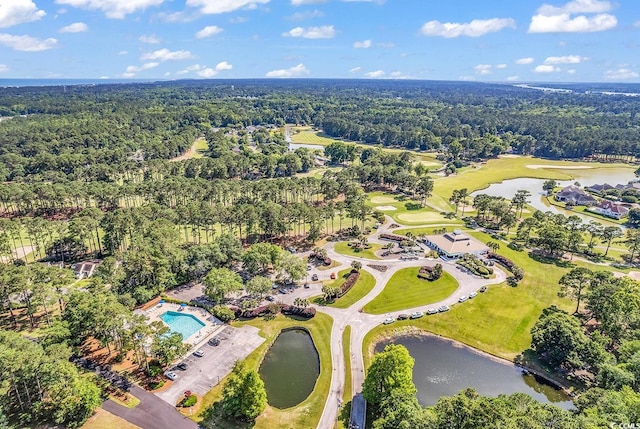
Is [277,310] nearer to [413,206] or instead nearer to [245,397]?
[245,397]

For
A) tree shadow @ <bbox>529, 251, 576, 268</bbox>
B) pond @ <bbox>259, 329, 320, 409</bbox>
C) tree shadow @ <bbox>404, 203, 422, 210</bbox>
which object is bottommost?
pond @ <bbox>259, 329, 320, 409</bbox>

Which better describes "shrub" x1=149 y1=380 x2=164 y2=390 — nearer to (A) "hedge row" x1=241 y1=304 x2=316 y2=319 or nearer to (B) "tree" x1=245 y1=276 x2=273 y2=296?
(A) "hedge row" x1=241 y1=304 x2=316 y2=319

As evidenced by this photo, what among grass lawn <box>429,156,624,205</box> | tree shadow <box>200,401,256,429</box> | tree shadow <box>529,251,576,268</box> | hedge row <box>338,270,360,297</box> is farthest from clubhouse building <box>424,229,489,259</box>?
tree shadow <box>200,401,256,429</box>

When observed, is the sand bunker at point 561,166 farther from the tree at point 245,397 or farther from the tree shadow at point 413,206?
the tree at point 245,397

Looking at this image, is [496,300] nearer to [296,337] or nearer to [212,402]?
[296,337]

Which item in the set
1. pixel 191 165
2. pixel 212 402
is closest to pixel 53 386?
pixel 212 402
